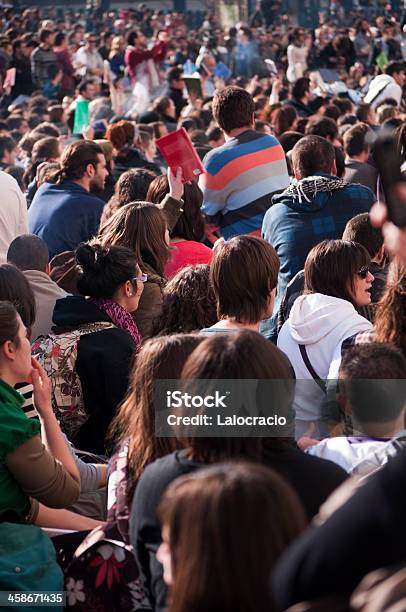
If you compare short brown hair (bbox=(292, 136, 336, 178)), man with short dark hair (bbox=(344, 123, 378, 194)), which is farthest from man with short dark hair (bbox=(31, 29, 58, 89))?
short brown hair (bbox=(292, 136, 336, 178))

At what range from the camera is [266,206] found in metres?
6.13

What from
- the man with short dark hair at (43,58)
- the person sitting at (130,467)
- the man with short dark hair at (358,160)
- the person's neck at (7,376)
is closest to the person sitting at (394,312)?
the person sitting at (130,467)

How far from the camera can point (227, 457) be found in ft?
8.23

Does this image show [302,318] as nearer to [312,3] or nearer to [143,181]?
[143,181]

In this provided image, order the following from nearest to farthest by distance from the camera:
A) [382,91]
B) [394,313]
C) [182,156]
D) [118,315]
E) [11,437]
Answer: [11,437], [394,313], [118,315], [182,156], [382,91]

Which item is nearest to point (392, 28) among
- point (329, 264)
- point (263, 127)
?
point (263, 127)

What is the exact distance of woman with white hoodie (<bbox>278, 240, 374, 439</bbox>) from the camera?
400 centimetres

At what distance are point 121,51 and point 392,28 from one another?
6109mm

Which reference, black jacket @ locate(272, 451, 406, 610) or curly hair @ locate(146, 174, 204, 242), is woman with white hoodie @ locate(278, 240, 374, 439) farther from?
black jacket @ locate(272, 451, 406, 610)

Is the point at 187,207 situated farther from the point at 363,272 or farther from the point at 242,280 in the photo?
the point at 242,280

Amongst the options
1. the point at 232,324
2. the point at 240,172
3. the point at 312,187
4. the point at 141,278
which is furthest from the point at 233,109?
the point at 232,324

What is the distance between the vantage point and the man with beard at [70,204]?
624 cm

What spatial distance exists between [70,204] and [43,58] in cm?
1179

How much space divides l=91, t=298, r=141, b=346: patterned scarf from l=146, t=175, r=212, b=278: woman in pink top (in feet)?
2.96
